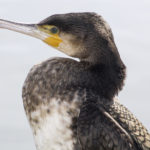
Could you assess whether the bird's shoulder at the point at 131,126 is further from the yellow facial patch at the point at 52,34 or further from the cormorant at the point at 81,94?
the yellow facial patch at the point at 52,34

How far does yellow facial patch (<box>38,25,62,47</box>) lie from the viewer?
32.6 feet

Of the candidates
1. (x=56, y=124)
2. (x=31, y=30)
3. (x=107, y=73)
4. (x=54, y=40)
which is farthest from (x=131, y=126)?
(x=31, y=30)

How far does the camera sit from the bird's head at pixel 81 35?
9.72 metres

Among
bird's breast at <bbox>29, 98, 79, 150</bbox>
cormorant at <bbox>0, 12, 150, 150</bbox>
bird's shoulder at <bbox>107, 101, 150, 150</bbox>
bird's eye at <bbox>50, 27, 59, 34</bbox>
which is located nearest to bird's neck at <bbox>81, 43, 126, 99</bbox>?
cormorant at <bbox>0, 12, 150, 150</bbox>

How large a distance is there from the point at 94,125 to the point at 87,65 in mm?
629

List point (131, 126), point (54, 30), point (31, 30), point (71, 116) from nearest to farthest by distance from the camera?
1. point (71, 116)
2. point (131, 126)
3. point (54, 30)
4. point (31, 30)

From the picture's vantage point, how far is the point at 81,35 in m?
9.75

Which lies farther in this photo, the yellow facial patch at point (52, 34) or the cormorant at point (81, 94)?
the yellow facial patch at point (52, 34)

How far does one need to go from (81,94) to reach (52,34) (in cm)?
66

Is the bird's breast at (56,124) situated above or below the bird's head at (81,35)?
below

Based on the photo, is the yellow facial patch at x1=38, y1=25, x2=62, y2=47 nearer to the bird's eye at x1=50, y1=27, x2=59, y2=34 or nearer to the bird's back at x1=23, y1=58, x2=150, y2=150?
the bird's eye at x1=50, y1=27, x2=59, y2=34

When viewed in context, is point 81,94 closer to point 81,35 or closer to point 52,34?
point 81,35

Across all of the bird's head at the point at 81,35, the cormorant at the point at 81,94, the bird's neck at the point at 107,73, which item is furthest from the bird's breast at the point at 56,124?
the bird's head at the point at 81,35

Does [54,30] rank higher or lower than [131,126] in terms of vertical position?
higher
